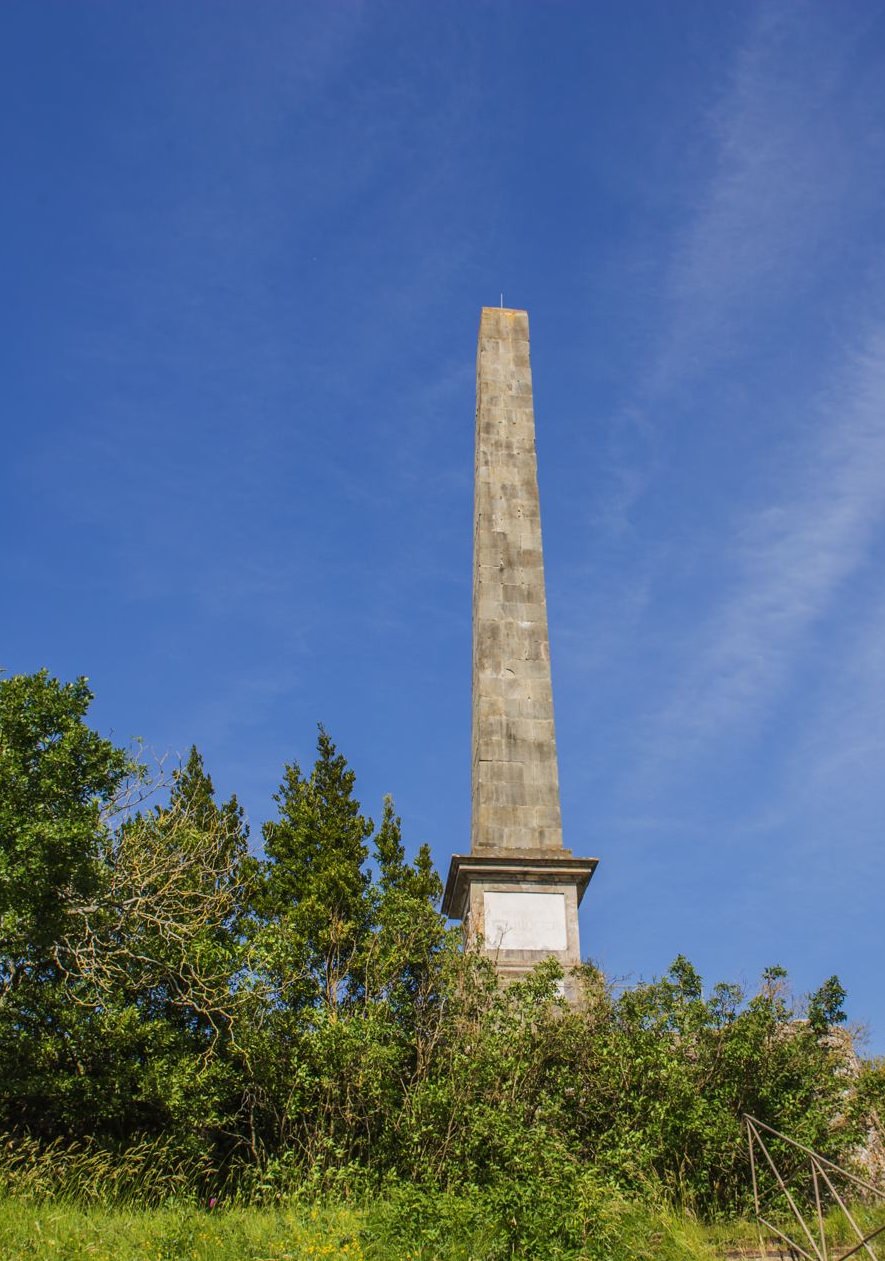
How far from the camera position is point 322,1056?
932 cm

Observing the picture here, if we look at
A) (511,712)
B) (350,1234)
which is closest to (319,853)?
(511,712)

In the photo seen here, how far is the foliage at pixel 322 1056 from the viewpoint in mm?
9000

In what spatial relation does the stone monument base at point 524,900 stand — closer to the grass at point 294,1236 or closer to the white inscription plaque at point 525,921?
the white inscription plaque at point 525,921

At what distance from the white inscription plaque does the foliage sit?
30.1 inches

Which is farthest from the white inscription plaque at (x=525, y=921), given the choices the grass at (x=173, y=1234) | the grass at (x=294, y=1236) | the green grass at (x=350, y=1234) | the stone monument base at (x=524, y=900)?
the grass at (x=173, y=1234)

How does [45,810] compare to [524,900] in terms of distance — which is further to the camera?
[524,900]

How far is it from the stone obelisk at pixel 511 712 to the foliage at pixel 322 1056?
1026mm

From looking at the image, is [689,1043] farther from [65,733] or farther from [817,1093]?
[65,733]

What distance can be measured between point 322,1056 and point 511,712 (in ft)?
16.4

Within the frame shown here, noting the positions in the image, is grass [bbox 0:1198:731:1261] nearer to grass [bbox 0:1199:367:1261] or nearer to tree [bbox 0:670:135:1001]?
grass [bbox 0:1199:367:1261]

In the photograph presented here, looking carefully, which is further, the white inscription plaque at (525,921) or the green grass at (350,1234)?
the white inscription plaque at (525,921)

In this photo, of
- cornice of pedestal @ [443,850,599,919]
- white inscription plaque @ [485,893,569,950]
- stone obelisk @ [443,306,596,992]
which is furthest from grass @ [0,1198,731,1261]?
cornice of pedestal @ [443,850,599,919]

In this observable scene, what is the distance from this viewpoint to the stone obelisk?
1162 cm

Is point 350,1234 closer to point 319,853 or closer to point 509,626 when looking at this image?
point 509,626
